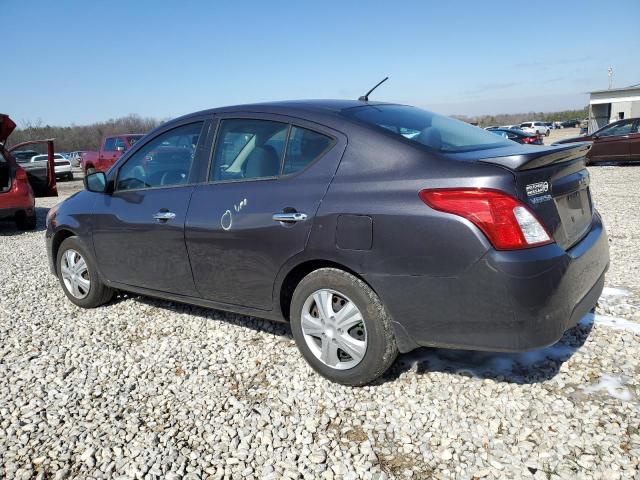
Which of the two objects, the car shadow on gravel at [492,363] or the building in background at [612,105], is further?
the building in background at [612,105]

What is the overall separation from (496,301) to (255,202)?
5.07ft

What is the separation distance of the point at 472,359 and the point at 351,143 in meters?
1.58

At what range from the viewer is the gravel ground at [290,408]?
241cm

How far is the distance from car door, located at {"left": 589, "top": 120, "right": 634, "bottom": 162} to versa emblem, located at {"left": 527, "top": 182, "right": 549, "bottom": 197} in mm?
14871

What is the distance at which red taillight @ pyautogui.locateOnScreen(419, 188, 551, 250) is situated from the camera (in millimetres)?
2416

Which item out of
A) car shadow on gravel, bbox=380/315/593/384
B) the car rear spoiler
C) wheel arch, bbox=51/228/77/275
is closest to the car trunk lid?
the car rear spoiler

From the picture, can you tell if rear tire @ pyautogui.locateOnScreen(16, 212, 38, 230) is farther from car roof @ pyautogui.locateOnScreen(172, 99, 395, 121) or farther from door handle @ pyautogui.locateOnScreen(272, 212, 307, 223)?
door handle @ pyautogui.locateOnScreen(272, 212, 307, 223)

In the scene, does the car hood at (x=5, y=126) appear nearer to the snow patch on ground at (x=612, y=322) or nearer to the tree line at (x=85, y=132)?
the snow patch on ground at (x=612, y=322)

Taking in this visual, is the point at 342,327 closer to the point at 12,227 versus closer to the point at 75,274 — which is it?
the point at 75,274

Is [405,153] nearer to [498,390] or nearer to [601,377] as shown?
[498,390]

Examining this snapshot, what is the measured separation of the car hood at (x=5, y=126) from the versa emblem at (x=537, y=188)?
968cm

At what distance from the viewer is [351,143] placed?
2.93m

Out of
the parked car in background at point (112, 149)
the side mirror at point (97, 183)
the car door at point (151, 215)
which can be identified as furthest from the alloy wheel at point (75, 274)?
the parked car in background at point (112, 149)

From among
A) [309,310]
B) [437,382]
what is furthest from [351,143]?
[437,382]
